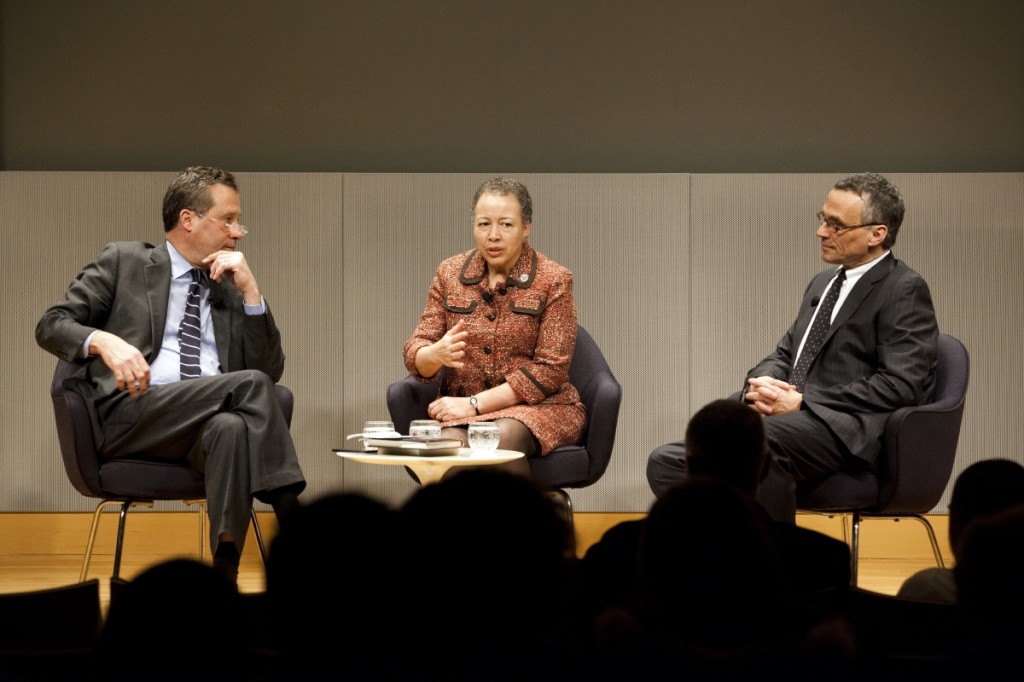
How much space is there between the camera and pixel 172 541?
465cm

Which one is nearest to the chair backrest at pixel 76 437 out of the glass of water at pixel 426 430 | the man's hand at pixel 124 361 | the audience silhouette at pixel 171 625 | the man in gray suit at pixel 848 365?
the man's hand at pixel 124 361

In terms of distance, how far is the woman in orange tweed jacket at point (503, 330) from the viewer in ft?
12.3

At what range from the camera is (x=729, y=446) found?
182 cm

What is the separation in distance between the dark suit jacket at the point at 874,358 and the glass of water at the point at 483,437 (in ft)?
3.33

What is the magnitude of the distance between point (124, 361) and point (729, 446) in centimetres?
209

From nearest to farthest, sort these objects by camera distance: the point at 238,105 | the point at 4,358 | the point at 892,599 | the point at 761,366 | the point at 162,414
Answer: the point at 892,599
the point at 162,414
the point at 761,366
the point at 4,358
the point at 238,105

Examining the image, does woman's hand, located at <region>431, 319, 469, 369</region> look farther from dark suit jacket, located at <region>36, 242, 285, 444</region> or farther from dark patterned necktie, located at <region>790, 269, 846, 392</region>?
dark patterned necktie, located at <region>790, 269, 846, 392</region>

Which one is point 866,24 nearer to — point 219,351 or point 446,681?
point 219,351

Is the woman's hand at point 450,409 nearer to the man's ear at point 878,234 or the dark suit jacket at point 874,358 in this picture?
the dark suit jacket at point 874,358

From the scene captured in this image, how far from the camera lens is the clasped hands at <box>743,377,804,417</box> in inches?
139

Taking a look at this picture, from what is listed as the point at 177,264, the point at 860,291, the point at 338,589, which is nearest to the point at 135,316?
the point at 177,264

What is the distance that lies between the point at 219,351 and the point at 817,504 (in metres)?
2.02

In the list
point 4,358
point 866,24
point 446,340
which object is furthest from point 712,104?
point 4,358

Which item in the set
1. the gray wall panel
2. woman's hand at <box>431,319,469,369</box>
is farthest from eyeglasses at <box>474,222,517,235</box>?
the gray wall panel
